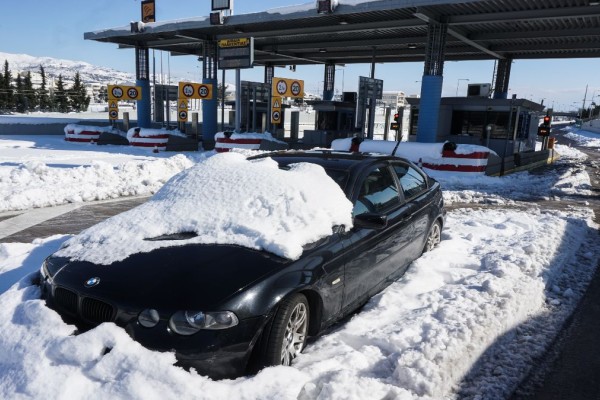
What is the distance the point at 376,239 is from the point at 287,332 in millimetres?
1511

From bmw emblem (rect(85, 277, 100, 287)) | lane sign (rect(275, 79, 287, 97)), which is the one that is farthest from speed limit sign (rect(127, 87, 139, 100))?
bmw emblem (rect(85, 277, 100, 287))

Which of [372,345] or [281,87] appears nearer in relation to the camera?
[372,345]

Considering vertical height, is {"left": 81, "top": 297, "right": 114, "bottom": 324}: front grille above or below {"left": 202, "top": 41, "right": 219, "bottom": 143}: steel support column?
below

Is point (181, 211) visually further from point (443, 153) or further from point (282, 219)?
point (443, 153)

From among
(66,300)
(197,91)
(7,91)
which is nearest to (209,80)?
(197,91)

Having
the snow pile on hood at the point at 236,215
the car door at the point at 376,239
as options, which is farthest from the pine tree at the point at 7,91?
the car door at the point at 376,239

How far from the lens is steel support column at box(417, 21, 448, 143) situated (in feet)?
58.9

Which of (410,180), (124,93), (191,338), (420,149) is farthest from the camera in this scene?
(124,93)

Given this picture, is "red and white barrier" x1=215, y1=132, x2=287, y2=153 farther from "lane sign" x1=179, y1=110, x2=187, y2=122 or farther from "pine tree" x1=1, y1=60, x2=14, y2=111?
"pine tree" x1=1, y1=60, x2=14, y2=111

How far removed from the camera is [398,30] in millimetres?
21672

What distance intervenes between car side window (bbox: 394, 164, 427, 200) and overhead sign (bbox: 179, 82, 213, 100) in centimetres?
2028

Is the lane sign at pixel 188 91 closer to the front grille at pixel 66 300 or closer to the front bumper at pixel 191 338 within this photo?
the front grille at pixel 66 300

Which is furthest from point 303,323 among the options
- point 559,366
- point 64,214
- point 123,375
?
point 64,214

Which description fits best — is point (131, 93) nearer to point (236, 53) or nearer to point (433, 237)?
point (236, 53)
